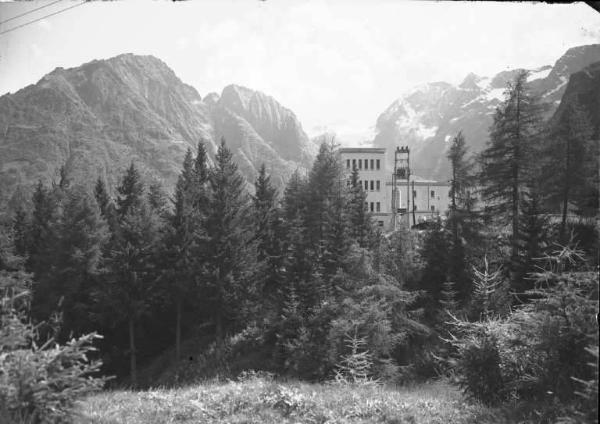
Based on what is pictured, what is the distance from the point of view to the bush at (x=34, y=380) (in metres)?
5.91

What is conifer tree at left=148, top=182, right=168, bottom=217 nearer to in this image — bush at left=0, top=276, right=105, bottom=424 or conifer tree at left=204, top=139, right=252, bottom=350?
conifer tree at left=204, top=139, right=252, bottom=350

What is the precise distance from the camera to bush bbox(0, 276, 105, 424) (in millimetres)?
5906

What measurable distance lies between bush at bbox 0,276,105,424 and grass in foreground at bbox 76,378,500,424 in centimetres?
248

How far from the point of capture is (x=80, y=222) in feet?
145

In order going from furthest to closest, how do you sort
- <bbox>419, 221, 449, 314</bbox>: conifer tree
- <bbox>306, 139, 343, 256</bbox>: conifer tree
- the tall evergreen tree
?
<bbox>306, 139, 343, 256</bbox>: conifer tree
<bbox>419, 221, 449, 314</bbox>: conifer tree
the tall evergreen tree

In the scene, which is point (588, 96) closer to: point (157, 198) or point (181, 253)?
point (157, 198)

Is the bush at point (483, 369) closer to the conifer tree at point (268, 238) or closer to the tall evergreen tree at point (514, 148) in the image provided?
the tall evergreen tree at point (514, 148)

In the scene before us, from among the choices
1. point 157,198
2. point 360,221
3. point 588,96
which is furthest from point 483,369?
point 588,96

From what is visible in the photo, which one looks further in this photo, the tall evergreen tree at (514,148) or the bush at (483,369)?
the tall evergreen tree at (514,148)

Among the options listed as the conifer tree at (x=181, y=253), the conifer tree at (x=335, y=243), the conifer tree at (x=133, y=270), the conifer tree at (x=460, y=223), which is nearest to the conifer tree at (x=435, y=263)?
the conifer tree at (x=460, y=223)

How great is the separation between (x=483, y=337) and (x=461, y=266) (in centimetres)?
2705

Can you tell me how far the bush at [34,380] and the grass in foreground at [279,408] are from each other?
2.48 metres

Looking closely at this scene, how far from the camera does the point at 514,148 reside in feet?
123

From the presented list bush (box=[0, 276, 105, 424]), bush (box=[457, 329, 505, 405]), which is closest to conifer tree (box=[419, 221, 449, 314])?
bush (box=[457, 329, 505, 405])
